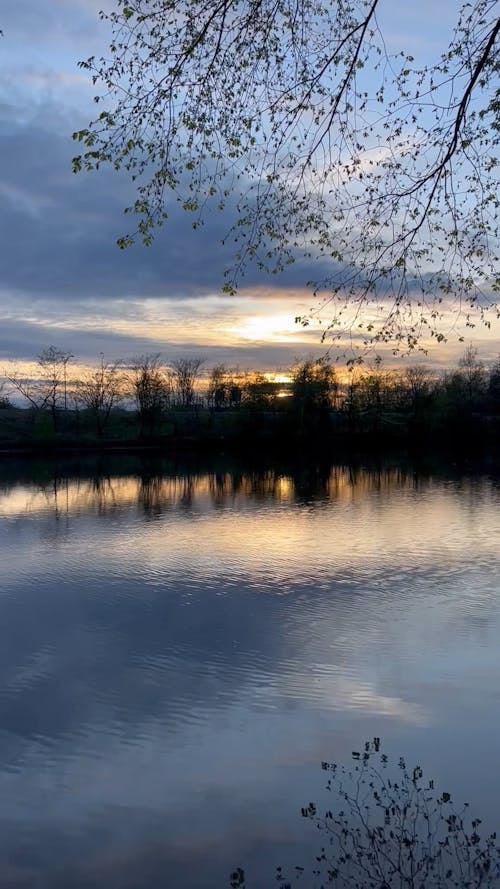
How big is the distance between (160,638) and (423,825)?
19.1 ft

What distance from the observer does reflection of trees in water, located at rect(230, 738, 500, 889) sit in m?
5.20

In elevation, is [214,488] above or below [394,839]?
below

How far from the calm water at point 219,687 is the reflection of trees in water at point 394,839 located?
17 centimetres

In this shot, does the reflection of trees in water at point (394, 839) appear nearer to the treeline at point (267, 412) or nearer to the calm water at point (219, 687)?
the calm water at point (219, 687)

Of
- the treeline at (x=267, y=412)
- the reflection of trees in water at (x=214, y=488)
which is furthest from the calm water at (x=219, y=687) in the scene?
the treeline at (x=267, y=412)

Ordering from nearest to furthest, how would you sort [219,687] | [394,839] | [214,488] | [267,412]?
[394,839] < [219,687] < [214,488] < [267,412]

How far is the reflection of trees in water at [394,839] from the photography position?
5199mm

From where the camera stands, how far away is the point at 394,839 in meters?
5.64

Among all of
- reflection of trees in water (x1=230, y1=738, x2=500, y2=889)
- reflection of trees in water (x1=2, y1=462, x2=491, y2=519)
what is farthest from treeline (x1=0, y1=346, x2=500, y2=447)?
reflection of trees in water (x1=230, y1=738, x2=500, y2=889)

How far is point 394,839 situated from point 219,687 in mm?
3632

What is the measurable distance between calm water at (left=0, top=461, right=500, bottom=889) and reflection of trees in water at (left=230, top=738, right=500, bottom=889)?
0.56 ft

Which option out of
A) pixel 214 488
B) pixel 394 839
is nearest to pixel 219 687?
pixel 394 839

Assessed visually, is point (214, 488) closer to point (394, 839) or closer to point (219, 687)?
point (219, 687)

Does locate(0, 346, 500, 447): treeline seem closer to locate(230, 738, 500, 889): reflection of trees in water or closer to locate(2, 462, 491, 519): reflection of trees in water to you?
locate(2, 462, 491, 519): reflection of trees in water
